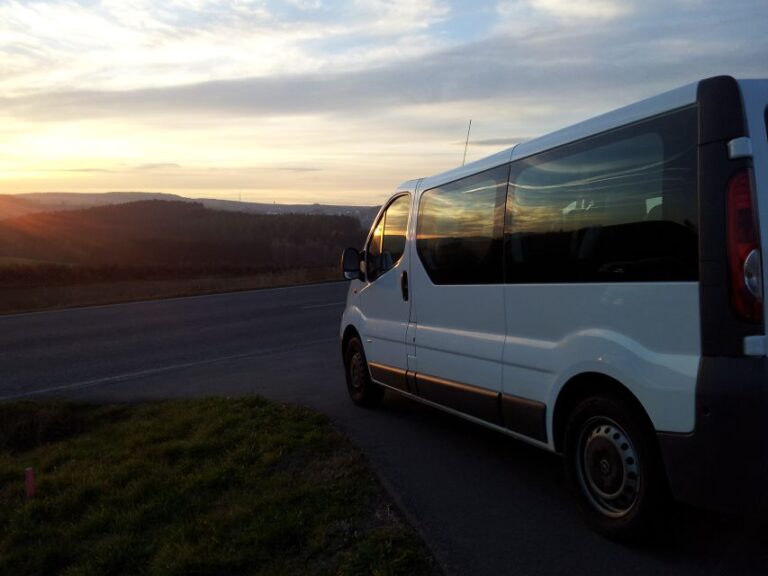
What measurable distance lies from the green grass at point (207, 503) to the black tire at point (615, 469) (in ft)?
3.14

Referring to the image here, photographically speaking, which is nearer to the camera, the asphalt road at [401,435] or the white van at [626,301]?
the white van at [626,301]

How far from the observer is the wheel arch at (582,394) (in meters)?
3.57

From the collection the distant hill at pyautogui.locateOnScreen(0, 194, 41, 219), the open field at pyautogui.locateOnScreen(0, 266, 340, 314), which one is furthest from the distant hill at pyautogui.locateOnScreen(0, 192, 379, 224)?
the open field at pyautogui.locateOnScreen(0, 266, 340, 314)

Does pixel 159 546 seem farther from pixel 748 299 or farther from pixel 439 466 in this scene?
pixel 748 299

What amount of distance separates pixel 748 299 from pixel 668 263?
1.31 ft

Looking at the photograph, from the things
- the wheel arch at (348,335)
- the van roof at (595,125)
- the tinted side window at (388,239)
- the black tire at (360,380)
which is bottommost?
the black tire at (360,380)

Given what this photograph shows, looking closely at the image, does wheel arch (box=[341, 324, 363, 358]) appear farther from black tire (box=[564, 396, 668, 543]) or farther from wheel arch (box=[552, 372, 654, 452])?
black tire (box=[564, 396, 668, 543])

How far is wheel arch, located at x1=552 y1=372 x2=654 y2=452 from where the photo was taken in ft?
11.7

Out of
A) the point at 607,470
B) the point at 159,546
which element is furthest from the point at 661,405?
the point at 159,546

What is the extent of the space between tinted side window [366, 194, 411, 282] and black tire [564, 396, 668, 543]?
105 inches

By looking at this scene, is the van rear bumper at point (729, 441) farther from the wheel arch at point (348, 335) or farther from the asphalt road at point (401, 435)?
the wheel arch at point (348, 335)

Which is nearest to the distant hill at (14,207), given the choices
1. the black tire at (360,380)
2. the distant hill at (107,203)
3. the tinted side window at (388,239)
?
the distant hill at (107,203)

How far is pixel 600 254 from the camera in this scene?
376 centimetres

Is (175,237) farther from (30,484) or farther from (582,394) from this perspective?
(582,394)
